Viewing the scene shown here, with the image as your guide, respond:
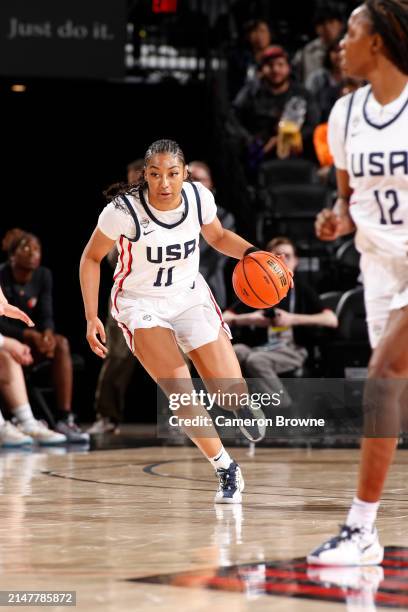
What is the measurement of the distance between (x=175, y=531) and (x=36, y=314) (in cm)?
554

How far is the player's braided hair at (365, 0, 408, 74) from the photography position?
373 cm

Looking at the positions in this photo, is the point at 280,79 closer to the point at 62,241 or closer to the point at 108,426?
the point at 62,241

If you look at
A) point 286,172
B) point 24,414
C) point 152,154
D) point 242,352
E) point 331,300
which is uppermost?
point 286,172

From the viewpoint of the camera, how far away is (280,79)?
11.1 metres

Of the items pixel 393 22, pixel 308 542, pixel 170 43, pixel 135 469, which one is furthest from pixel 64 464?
pixel 170 43

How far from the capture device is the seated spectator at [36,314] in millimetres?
9391

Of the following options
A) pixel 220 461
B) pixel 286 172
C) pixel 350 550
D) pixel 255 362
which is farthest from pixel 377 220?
pixel 286 172

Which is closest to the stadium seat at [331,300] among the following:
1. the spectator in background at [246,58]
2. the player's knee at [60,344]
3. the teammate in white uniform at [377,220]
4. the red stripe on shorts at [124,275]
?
the player's knee at [60,344]

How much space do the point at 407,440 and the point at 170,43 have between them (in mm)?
5611

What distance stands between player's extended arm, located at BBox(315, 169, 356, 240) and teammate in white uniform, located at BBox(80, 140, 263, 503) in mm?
1549

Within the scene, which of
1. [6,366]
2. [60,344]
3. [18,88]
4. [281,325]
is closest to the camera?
[281,325]

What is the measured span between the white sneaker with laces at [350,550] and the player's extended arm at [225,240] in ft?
7.56

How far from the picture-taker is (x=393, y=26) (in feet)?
12.3

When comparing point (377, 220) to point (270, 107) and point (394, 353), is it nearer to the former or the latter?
point (394, 353)
